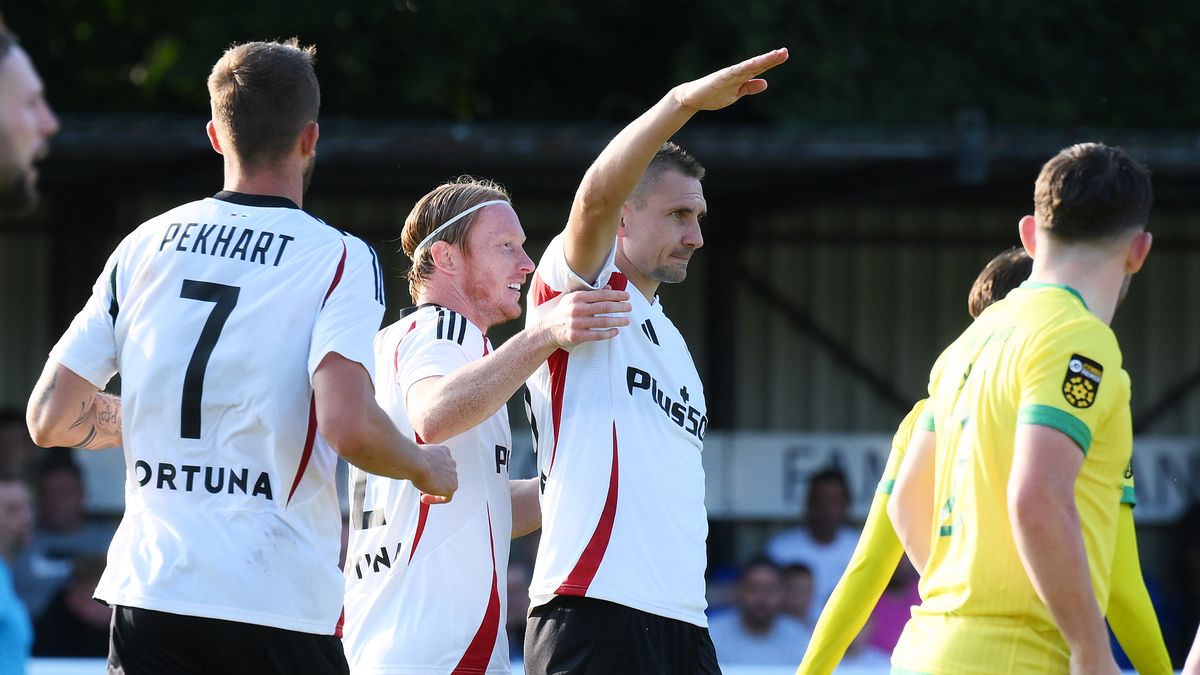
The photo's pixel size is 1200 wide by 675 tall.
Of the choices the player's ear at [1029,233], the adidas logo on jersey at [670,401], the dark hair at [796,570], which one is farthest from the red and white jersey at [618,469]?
the dark hair at [796,570]

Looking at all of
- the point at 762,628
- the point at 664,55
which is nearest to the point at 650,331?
the point at 762,628

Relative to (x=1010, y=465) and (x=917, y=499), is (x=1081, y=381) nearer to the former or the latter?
(x=1010, y=465)

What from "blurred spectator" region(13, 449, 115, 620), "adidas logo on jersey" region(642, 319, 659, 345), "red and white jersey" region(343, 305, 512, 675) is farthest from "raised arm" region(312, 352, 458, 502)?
"blurred spectator" region(13, 449, 115, 620)

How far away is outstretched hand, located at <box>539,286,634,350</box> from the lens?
→ 12.6 ft

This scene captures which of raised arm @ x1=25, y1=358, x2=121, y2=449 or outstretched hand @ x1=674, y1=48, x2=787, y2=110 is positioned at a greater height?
outstretched hand @ x1=674, y1=48, x2=787, y2=110

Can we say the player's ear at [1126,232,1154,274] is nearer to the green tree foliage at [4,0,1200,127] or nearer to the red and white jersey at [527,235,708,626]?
the red and white jersey at [527,235,708,626]

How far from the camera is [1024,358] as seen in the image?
3193 mm

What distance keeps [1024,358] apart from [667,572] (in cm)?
118

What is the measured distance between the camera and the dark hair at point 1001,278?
4.32 metres

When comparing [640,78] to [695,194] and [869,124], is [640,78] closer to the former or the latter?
[869,124]

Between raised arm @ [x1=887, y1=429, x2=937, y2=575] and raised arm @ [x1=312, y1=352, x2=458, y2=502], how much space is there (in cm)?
107

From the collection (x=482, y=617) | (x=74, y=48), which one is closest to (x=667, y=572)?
(x=482, y=617)

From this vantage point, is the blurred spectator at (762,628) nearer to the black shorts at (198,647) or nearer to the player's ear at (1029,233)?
the player's ear at (1029,233)

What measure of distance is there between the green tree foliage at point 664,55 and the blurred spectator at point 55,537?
397 cm
